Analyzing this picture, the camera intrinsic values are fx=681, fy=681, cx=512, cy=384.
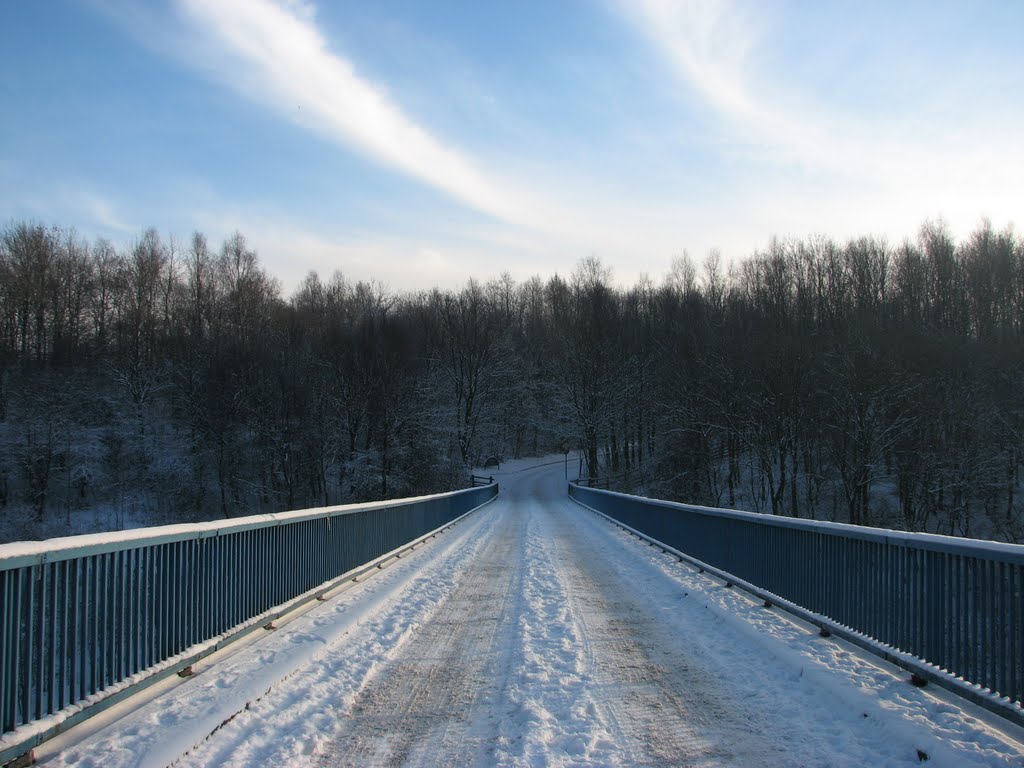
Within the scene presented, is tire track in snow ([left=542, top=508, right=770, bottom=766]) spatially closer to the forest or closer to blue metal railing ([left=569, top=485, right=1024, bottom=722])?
blue metal railing ([left=569, top=485, right=1024, bottom=722])

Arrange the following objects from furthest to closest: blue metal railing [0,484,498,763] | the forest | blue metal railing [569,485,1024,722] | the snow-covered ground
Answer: the forest, blue metal railing [569,485,1024,722], the snow-covered ground, blue metal railing [0,484,498,763]

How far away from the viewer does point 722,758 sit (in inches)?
150

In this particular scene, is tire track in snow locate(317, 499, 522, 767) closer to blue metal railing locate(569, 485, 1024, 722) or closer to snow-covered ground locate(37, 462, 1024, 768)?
snow-covered ground locate(37, 462, 1024, 768)

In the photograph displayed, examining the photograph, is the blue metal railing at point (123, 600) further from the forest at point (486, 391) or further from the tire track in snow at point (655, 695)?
the forest at point (486, 391)

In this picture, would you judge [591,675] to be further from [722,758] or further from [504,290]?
[504,290]

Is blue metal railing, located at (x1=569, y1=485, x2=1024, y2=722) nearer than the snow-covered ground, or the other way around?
the snow-covered ground

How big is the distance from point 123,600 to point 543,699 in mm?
2902

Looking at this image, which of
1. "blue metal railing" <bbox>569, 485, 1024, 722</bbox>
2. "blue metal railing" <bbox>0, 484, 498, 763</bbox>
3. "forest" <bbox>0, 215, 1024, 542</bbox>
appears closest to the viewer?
"blue metal railing" <bbox>0, 484, 498, 763</bbox>

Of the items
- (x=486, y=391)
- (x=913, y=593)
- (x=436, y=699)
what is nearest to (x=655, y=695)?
(x=436, y=699)

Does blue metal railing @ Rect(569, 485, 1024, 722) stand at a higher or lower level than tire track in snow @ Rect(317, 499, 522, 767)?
higher

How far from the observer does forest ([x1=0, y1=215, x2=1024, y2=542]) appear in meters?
34.9

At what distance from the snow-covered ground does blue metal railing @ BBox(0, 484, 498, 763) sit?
0.89 feet

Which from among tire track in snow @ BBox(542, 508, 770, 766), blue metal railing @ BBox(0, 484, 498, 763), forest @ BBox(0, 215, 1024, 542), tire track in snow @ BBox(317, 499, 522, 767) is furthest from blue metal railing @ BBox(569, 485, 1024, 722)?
forest @ BBox(0, 215, 1024, 542)

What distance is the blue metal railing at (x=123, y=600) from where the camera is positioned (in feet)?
11.7
